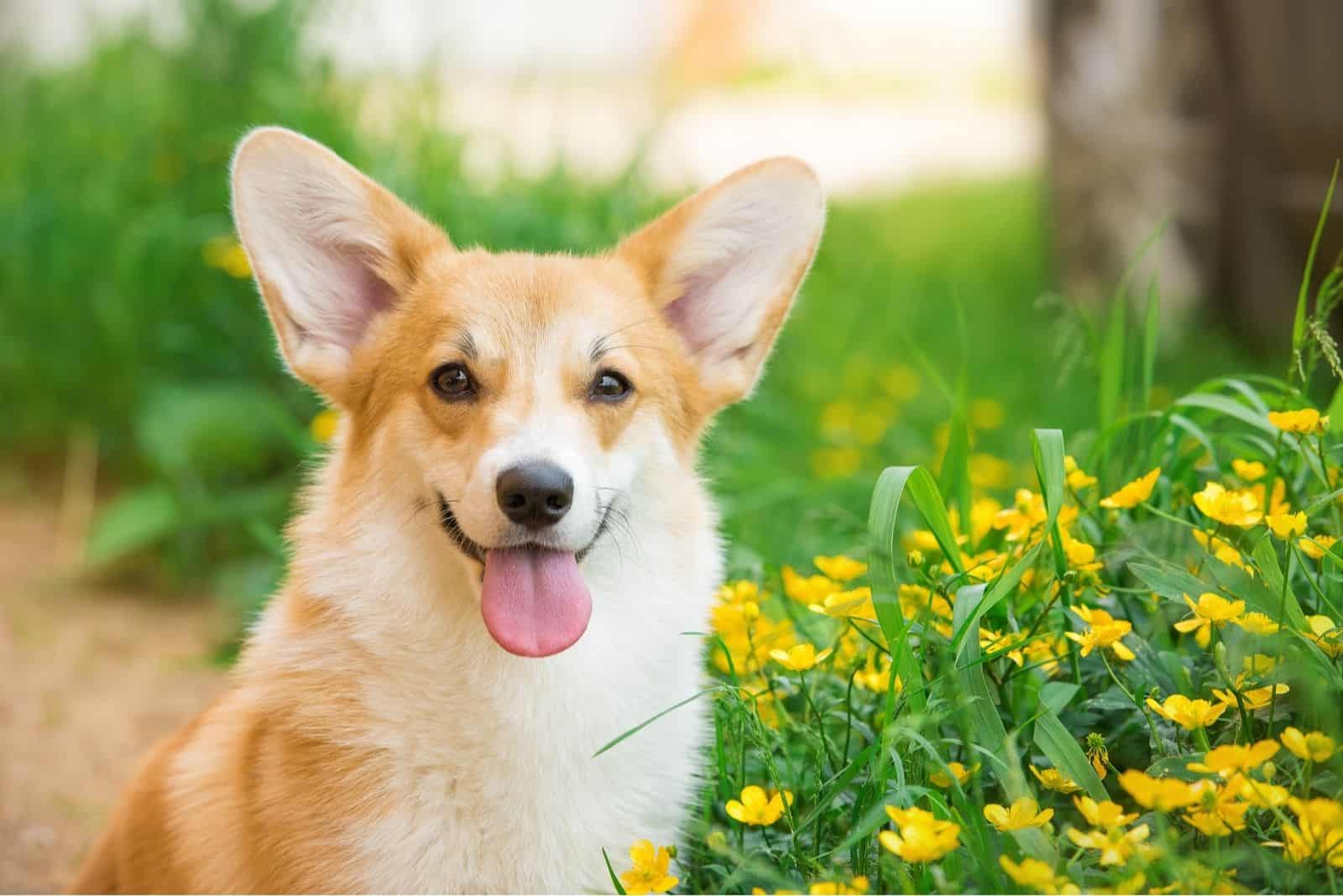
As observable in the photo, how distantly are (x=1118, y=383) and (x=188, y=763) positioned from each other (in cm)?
199

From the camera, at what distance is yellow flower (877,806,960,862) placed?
170cm

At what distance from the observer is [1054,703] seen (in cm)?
209

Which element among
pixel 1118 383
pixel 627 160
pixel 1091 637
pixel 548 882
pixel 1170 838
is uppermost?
pixel 627 160

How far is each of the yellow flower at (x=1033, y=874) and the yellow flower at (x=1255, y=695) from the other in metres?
0.46

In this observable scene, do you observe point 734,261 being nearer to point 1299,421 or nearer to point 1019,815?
point 1299,421

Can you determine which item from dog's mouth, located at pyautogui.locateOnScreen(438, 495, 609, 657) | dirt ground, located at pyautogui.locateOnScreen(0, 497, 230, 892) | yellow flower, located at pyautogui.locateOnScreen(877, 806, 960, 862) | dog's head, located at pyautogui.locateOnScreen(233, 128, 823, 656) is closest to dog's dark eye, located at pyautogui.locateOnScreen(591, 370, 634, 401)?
dog's head, located at pyautogui.locateOnScreen(233, 128, 823, 656)

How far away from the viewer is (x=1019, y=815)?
1.86 metres

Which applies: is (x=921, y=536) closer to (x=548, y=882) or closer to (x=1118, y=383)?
(x=1118, y=383)

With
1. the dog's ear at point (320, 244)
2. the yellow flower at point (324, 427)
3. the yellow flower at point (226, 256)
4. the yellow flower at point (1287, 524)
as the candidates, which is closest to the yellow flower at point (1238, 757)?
the yellow flower at point (1287, 524)

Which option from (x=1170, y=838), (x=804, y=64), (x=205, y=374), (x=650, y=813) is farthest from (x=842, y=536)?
(x=804, y=64)

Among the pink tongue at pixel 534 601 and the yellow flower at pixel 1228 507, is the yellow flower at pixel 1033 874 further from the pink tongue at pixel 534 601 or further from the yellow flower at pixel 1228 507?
the pink tongue at pixel 534 601

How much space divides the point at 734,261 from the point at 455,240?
6.36 feet

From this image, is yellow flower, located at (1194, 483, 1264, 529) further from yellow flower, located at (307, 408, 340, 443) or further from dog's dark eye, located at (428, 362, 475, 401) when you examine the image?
yellow flower, located at (307, 408, 340, 443)

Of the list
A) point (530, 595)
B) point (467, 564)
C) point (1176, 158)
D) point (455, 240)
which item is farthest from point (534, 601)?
point (1176, 158)
